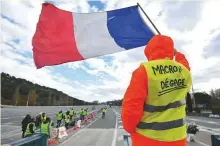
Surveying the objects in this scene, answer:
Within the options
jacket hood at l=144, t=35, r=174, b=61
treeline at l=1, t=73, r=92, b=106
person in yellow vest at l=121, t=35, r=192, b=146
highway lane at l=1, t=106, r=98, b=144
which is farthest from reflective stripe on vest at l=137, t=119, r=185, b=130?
treeline at l=1, t=73, r=92, b=106

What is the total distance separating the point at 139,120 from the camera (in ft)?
8.99

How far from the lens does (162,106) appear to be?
2.81m

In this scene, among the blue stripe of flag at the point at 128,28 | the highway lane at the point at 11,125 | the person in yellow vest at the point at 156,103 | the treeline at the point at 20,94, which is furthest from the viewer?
the treeline at the point at 20,94

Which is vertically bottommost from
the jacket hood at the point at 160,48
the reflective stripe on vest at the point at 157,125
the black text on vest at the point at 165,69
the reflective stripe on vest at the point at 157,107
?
the reflective stripe on vest at the point at 157,125

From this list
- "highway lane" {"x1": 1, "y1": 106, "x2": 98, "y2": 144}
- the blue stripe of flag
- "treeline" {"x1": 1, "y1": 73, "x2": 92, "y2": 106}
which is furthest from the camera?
"treeline" {"x1": 1, "y1": 73, "x2": 92, "y2": 106}

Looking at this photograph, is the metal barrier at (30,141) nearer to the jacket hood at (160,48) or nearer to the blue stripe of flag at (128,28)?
the blue stripe of flag at (128,28)

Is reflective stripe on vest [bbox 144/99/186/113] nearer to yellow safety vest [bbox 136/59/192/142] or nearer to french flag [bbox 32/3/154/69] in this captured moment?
yellow safety vest [bbox 136/59/192/142]

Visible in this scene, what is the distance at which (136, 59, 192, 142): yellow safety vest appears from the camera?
2.77 m

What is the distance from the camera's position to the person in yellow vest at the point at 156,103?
270 centimetres

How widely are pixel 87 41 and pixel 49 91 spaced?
189 m

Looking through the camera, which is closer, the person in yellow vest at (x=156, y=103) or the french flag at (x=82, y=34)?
the person in yellow vest at (x=156, y=103)

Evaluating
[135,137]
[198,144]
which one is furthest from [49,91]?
[135,137]

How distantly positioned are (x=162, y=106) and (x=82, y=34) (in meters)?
3.67

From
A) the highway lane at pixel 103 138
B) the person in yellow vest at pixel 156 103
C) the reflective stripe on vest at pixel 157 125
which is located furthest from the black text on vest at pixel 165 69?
the highway lane at pixel 103 138
